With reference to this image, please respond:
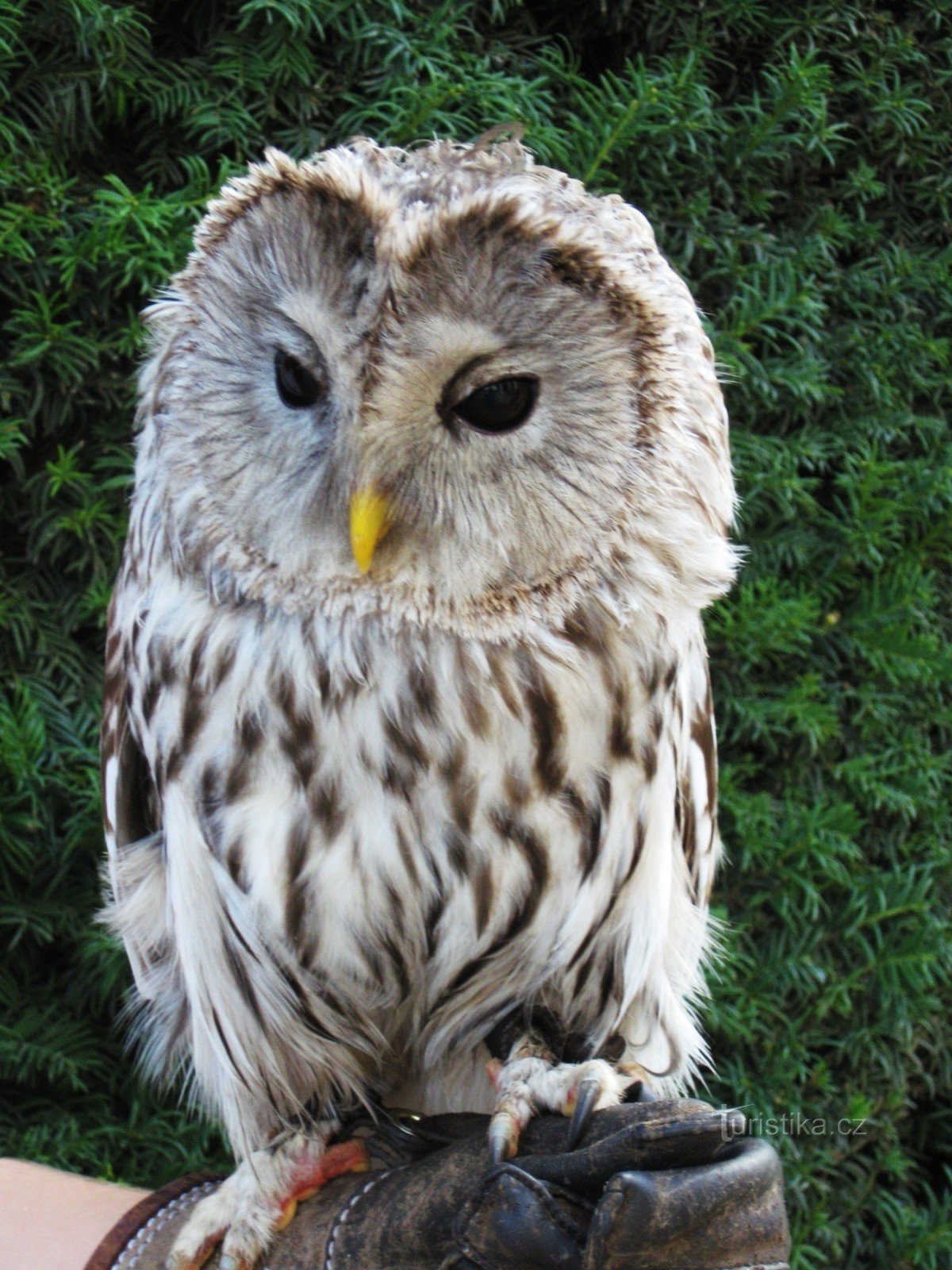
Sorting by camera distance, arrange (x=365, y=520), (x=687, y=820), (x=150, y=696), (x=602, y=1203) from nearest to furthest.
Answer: (x=602, y=1203) < (x=365, y=520) < (x=150, y=696) < (x=687, y=820)

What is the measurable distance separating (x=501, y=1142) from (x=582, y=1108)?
8 cm

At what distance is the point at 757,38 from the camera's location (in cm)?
215

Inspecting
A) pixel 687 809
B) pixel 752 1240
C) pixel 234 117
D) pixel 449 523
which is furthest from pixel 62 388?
pixel 752 1240

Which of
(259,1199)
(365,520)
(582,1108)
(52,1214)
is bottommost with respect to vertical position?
(52,1214)

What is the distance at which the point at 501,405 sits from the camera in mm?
1017

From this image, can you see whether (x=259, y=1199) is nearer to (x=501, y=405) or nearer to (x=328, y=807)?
(x=328, y=807)

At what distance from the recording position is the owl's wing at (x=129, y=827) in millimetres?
1297

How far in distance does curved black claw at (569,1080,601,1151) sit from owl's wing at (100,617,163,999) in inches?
19.4

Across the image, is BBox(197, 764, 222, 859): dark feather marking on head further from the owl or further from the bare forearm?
the bare forearm

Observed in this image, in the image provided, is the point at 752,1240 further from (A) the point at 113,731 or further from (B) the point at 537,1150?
(A) the point at 113,731

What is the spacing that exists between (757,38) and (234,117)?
3.29 ft

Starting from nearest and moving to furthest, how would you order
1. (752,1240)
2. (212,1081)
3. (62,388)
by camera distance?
(752,1240)
(212,1081)
(62,388)

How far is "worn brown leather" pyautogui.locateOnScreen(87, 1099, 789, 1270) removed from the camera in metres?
0.87

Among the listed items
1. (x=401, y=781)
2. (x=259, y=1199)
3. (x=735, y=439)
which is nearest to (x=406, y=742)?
(x=401, y=781)
